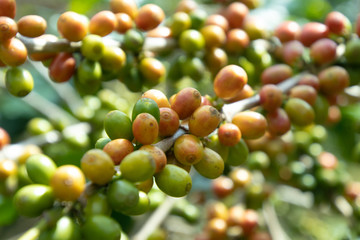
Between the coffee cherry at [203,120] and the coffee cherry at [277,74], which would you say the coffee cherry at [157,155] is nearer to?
the coffee cherry at [203,120]

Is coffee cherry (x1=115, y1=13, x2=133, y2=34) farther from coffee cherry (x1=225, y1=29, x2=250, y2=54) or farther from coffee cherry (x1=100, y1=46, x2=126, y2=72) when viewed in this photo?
coffee cherry (x1=225, y1=29, x2=250, y2=54)

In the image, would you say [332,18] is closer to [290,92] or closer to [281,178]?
[290,92]

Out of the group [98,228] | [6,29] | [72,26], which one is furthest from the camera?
[72,26]

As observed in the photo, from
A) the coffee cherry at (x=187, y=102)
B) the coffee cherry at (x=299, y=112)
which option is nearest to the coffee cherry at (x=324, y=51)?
the coffee cherry at (x=299, y=112)

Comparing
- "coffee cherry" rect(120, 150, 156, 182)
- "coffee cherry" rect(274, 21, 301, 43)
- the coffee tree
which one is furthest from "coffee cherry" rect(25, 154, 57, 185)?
"coffee cherry" rect(274, 21, 301, 43)

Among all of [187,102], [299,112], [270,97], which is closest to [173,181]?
[187,102]

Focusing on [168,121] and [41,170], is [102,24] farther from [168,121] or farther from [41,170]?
[41,170]
